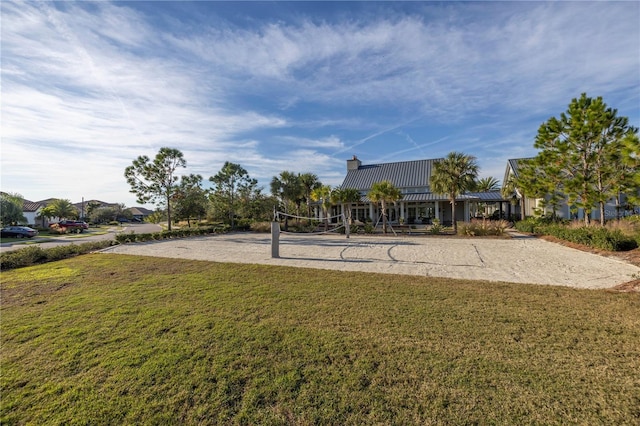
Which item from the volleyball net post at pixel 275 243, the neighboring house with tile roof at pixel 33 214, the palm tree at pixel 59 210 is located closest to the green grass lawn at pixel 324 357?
the volleyball net post at pixel 275 243

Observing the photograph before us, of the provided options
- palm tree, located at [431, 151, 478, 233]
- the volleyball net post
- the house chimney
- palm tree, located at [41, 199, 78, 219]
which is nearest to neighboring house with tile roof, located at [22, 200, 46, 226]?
palm tree, located at [41, 199, 78, 219]

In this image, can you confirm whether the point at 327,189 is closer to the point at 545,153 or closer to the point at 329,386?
the point at 545,153

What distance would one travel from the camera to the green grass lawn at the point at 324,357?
2670mm

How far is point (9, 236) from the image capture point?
85.1 feet

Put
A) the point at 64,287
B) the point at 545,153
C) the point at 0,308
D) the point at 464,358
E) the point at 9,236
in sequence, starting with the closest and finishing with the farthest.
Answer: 1. the point at 464,358
2. the point at 0,308
3. the point at 64,287
4. the point at 545,153
5. the point at 9,236

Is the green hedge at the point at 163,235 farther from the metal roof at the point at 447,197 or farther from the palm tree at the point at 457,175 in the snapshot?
the palm tree at the point at 457,175

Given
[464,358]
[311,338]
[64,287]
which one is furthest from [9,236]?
[464,358]

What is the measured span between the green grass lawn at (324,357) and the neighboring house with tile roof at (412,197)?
78.3ft

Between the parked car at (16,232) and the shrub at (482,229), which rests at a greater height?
the parked car at (16,232)

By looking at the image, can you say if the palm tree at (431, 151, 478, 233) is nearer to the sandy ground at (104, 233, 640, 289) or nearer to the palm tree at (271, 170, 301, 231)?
the sandy ground at (104, 233, 640, 289)

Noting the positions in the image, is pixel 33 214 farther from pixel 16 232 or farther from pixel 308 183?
pixel 308 183

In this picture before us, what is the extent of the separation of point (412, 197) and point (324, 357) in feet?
93.8

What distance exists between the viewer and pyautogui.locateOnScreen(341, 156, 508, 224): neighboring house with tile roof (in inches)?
1155

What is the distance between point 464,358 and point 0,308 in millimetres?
8949
